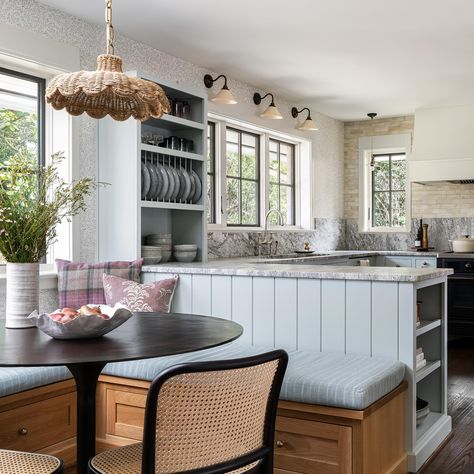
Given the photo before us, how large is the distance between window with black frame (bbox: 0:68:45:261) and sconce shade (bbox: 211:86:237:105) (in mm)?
1616

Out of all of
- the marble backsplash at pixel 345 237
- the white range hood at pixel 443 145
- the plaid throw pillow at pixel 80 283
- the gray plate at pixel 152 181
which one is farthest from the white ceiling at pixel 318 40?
the plaid throw pillow at pixel 80 283

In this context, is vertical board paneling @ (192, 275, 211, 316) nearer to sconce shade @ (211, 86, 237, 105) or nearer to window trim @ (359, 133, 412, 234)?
sconce shade @ (211, 86, 237, 105)

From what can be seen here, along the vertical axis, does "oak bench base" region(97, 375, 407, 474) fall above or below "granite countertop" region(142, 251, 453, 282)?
below

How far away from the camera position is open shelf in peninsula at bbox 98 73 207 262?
4.10 m

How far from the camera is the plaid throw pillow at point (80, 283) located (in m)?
3.85

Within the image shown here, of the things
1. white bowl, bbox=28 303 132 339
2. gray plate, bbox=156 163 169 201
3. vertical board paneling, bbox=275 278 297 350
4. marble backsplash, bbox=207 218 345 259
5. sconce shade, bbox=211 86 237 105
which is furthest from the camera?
marble backsplash, bbox=207 218 345 259

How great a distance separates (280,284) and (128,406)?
101cm

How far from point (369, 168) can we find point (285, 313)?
4.65 metres

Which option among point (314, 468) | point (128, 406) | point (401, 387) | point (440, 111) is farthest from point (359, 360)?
point (440, 111)

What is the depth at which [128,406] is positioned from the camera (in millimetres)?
3258

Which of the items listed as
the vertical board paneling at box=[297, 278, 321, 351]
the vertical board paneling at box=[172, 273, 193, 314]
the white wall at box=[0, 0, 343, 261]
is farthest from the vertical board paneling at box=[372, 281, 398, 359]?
the white wall at box=[0, 0, 343, 261]

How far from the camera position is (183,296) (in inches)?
155

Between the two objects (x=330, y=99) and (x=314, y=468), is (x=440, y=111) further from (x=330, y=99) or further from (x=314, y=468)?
(x=314, y=468)

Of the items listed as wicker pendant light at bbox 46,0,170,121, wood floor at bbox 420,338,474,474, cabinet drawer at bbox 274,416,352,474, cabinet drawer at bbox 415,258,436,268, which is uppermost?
wicker pendant light at bbox 46,0,170,121
